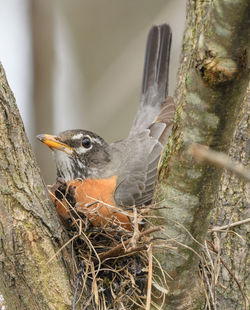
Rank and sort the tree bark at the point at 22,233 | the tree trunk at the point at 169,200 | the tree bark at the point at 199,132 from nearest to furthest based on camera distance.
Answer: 1. the tree bark at the point at 199,132
2. the tree trunk at the point at 169,200
3. the tree bark at the point at 22,233

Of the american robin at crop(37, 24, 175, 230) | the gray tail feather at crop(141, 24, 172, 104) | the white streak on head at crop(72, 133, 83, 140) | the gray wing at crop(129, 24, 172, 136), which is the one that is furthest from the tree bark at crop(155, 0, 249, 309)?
the gray tail feather at crop(141, 24, 172, 104)

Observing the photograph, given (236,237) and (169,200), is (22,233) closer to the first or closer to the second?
(169,200)

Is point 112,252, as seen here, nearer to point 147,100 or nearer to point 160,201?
point 160,201

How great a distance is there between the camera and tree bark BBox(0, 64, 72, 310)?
10.0ft

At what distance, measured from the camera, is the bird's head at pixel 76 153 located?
4953 millimetres

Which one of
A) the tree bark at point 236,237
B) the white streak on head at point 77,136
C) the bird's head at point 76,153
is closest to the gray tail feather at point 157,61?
the bird's head at point 76,153

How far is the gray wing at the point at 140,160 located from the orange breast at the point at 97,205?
0.12 metres

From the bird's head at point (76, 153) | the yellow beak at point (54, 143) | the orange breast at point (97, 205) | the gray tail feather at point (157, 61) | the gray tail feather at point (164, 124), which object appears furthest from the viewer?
the gray tail feather at point (157, 61)

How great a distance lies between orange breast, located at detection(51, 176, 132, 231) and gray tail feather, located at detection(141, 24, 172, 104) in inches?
81.4

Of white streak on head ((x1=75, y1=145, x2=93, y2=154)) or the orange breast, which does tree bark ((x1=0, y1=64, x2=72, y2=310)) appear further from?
white streak on head ((x1=75, y1=145, x2=93, y2=154))

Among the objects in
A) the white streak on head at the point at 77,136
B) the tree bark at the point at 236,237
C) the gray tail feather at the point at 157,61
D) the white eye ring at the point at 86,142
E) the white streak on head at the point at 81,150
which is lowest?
the tree bark at the point at 236,237

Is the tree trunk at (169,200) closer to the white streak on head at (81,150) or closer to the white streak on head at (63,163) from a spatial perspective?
the white streak on head at (63,163)

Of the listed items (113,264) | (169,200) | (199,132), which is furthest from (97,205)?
(199,132)

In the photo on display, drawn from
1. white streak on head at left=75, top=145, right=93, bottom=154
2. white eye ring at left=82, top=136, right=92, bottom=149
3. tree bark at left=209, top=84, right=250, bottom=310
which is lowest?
tree bark at left=209, top=84, right=250, bottom=310
